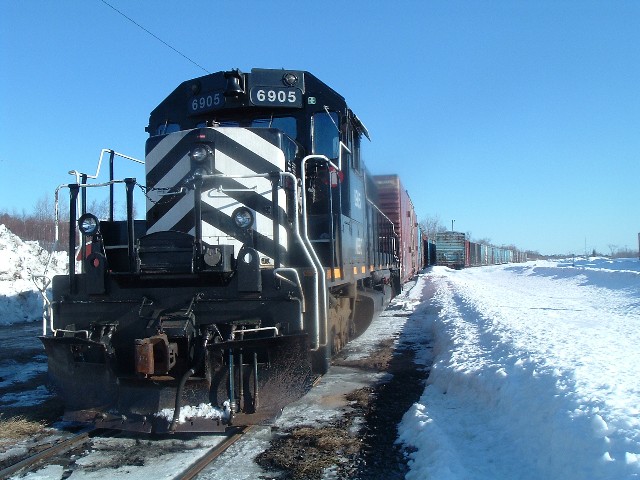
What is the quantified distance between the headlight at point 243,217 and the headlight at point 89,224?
4.65 feet

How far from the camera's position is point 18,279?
16.3 meters

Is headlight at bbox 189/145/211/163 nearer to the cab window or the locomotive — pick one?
the locomotive

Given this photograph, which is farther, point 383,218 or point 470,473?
point 383,218

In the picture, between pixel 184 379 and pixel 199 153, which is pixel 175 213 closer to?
pixel 199 153

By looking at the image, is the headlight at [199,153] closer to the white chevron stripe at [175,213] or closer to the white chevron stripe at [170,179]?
the white chevron stripe at [170,179]

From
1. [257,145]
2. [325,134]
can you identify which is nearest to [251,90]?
[325,134]

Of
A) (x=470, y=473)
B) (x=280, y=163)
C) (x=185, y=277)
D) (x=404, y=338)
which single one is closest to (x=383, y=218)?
(x=404, y=338)

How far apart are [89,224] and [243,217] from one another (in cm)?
158

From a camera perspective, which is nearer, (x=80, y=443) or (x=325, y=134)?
(x=80, y=443)

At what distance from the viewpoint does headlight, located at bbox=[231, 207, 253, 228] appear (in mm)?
5273

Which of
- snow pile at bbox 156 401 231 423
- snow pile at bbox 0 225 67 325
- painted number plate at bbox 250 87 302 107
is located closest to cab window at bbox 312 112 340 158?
painted number plate at bbox 250 87 302 107

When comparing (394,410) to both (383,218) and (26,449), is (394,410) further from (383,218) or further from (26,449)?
(383,218)

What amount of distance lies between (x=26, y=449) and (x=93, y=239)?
2006mm

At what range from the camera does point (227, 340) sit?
4.73 meters
